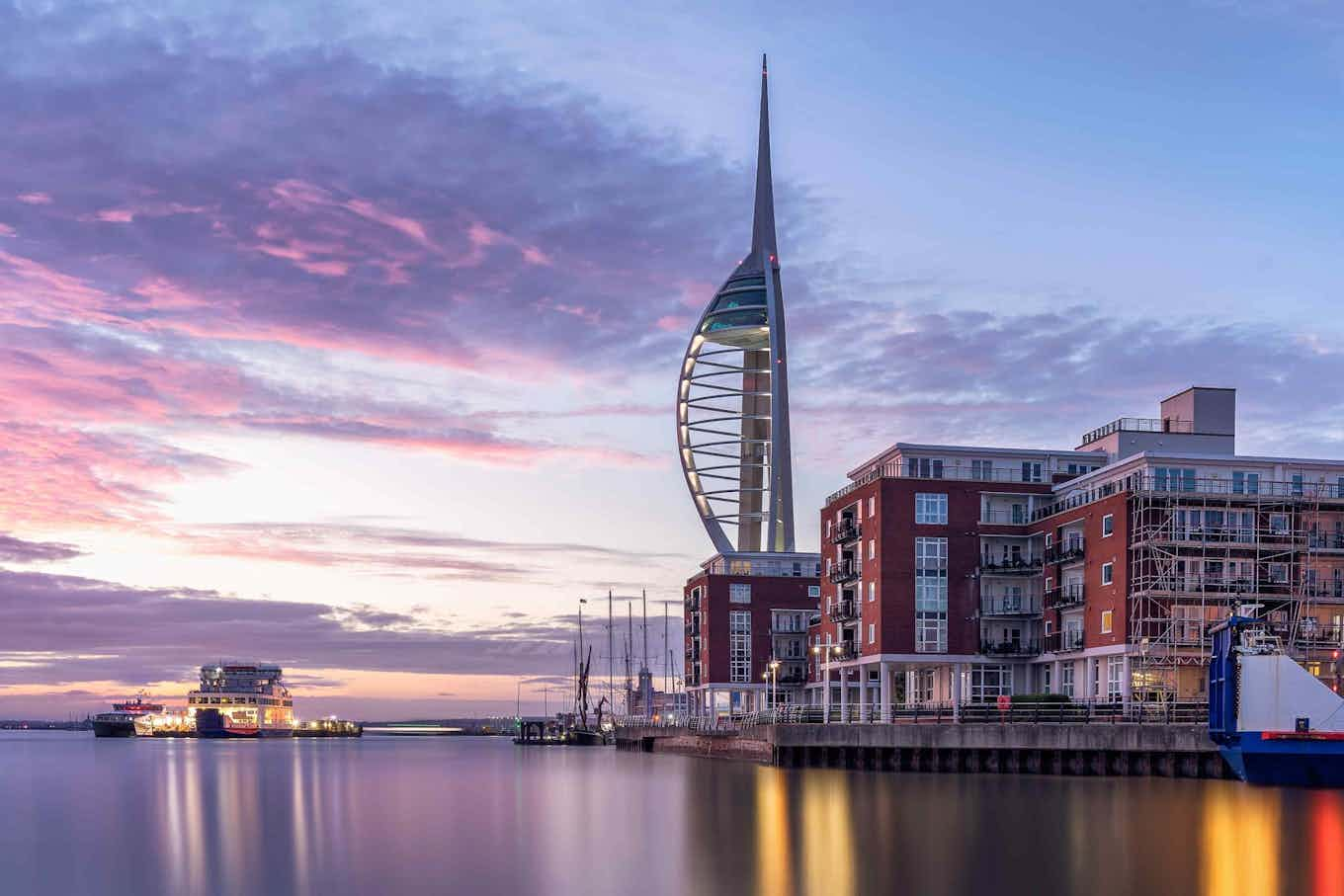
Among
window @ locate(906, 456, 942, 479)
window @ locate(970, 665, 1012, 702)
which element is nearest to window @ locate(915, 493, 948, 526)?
window @ locate(906, 456, 942, 479)

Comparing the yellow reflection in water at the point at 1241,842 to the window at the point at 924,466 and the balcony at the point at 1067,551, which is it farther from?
the window at the point at 924,466

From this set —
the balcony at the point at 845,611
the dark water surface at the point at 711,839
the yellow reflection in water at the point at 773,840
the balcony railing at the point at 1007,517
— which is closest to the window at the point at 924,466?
the balcony railing at the point at 1007,517

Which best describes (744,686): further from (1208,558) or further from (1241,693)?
(1241,693)

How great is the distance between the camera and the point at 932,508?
102 metres

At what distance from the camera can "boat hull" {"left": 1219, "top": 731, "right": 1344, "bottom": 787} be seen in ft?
209

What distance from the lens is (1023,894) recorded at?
33.9 m

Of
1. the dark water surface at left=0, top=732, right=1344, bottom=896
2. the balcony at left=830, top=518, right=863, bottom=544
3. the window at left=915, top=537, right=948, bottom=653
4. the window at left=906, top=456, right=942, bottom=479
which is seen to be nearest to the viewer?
the dark water surface at left=0, top=732, right=1344, bottom=896

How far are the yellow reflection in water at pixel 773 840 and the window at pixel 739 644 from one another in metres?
74.8

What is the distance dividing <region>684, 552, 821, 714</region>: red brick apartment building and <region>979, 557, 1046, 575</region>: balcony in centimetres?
5022

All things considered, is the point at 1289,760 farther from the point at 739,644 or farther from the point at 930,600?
the point at 739,644

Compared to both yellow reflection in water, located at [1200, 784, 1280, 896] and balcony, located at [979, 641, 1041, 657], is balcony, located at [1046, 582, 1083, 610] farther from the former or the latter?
yellow reflection in water, located at [1200, 784, 1280, 896]

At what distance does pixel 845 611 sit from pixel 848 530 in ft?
18.3

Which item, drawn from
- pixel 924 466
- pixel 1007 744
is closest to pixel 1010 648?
pixel 924 466

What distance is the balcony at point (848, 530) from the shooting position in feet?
352
